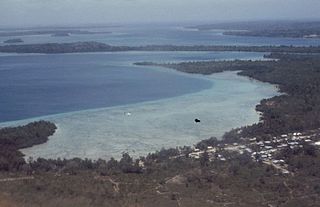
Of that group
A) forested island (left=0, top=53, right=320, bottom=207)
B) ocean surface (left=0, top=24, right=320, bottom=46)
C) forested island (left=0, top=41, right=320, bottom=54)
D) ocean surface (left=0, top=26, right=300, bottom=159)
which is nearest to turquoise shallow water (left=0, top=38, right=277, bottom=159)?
ocean surface (left=0, top=26, right=300, bottom=159)

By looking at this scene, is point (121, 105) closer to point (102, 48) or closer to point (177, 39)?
point (102, 48)

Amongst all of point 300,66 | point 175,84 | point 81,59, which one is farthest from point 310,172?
point 81,59

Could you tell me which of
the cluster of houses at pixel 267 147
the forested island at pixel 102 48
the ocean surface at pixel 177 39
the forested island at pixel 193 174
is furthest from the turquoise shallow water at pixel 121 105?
the ocean surface at pixel 177 39

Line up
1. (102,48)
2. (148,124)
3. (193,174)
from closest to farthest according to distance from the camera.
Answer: (193,174) < (148,124) < (102,48)

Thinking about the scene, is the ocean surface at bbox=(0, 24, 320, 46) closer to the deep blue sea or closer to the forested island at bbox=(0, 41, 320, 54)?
the forested island at bbox=(0, 41, 320, 54)

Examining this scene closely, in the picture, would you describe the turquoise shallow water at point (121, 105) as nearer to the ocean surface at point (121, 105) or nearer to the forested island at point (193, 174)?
the ocean surface at point (121, 105)

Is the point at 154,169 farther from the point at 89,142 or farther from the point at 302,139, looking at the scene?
the point at 302,139

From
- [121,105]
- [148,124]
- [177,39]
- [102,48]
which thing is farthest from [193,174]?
[177,39]

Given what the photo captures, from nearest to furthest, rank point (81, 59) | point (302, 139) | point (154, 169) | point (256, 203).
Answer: point (256, 203) → point (154, 169) → point (302, 139) → point (81, 59)
